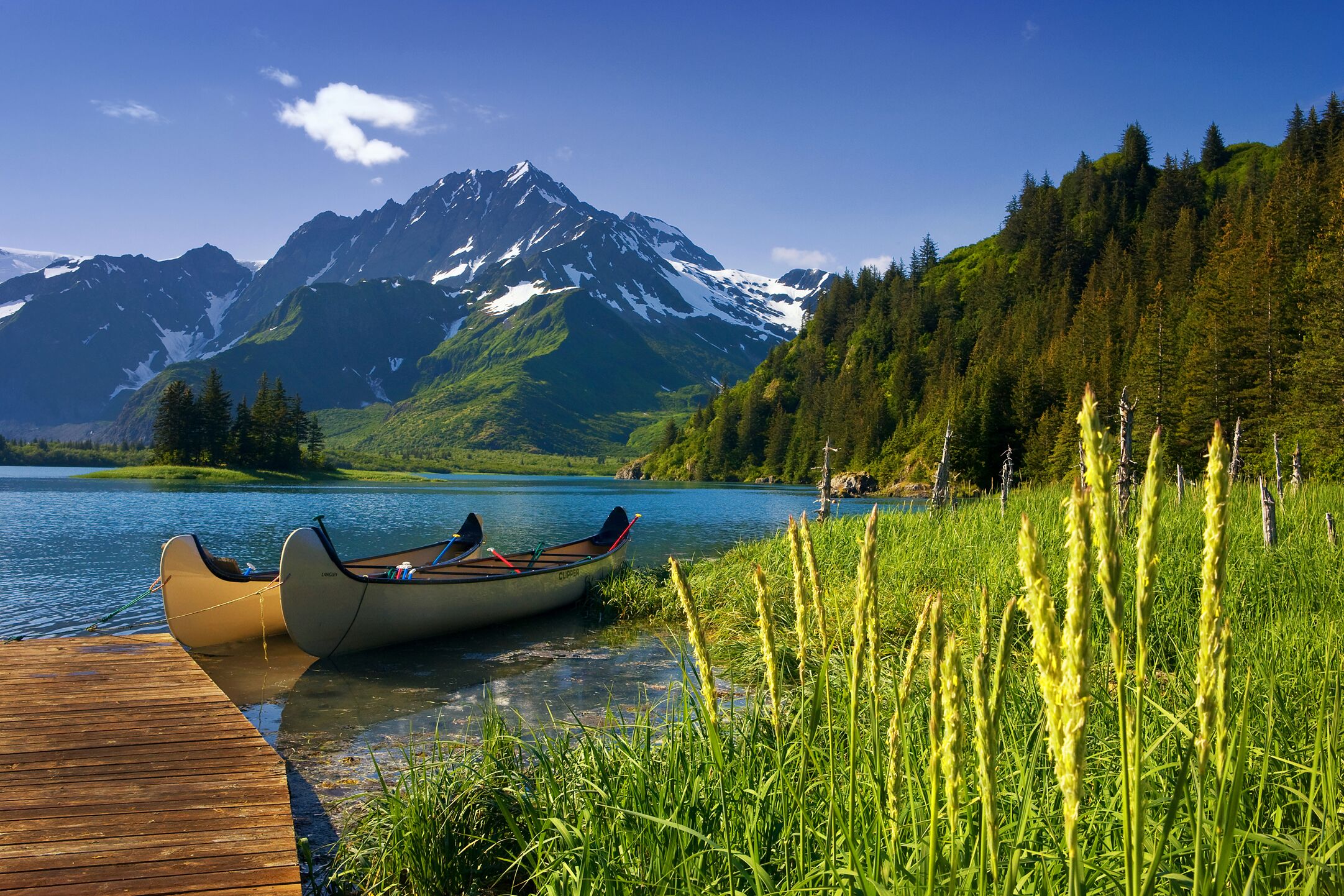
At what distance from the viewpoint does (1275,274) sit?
48.0 m

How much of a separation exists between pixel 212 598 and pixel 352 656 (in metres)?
2.74

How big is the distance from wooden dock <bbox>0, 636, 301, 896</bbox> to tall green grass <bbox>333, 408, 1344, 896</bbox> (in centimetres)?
83

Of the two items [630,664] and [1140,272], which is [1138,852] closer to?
[630,664]

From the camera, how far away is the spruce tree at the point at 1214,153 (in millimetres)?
128875

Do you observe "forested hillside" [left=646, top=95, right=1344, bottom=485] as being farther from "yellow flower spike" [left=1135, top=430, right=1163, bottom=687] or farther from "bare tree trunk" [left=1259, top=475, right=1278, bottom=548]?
"bare tree trunk" [left=1259, top=475, right=1278, bottom=548]

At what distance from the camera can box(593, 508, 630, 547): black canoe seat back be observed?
828 inches

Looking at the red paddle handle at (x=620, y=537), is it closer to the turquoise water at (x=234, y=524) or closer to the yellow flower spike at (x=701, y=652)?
the turquoise water at (x=234, y=524)

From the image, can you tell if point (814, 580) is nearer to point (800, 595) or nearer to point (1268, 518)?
point (800, 595)

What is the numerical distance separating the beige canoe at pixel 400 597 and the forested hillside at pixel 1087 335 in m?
12.5

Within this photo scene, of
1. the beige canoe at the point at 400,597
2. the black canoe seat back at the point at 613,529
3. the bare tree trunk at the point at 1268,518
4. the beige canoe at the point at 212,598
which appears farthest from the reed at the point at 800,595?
the black canoe seat back at the point at 613,529

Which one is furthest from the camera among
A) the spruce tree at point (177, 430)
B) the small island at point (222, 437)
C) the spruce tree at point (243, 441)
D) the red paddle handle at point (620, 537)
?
the spruce tree at point (243, 441)

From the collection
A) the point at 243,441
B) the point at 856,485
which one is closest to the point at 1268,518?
the point at 856,485

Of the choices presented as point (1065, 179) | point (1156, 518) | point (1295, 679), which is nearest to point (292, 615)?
point (1295, 679)

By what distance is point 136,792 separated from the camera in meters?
5.58
